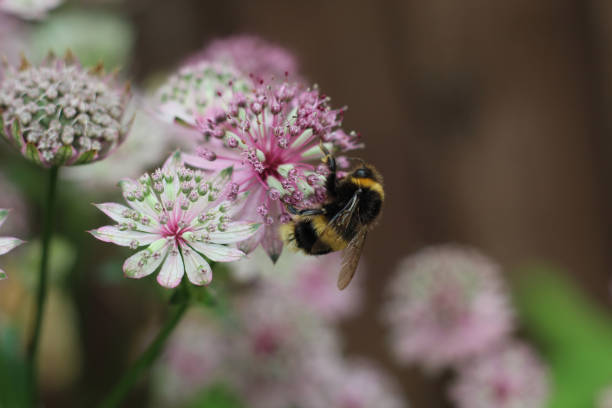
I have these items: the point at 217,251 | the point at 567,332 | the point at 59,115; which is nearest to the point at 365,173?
the point at 217,251

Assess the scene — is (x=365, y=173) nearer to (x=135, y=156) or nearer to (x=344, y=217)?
(x=344, y=217)

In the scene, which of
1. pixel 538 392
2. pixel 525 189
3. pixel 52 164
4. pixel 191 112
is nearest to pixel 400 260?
pixel 525 189

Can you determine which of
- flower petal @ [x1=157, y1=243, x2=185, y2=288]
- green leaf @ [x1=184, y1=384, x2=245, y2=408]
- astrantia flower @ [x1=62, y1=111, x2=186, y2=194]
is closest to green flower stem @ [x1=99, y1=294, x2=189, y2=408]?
flower petal @ [x1=157, y1=243, x2=185, y2=288]

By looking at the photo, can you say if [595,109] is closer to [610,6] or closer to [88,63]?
[610,6]

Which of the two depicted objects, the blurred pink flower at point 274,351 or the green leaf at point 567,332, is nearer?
the blurred pink flower at point 274,351

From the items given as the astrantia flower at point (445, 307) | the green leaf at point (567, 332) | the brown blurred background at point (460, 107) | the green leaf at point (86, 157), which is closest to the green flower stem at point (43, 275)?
the green leaf at point (86, 157)

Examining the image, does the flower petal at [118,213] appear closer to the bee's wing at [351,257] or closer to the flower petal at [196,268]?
the flower petal at [196,268]

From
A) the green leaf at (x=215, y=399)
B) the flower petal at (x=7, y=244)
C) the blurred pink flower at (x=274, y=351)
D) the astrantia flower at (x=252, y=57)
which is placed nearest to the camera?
the flower petal at (x=7, y=244)
